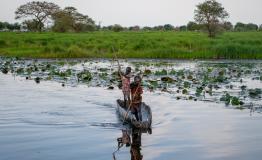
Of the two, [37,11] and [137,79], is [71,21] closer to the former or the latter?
[37,11]

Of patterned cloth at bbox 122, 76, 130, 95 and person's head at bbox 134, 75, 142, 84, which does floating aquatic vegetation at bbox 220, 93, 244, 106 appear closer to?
patterned cloth at bbox 122, 76, 130, 95

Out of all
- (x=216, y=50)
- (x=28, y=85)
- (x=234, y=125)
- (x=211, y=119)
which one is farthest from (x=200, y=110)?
(x=216, y=50)

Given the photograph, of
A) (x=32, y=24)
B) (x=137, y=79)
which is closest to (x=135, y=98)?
(x=137, y=79)

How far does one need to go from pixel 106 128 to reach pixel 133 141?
6.43ft

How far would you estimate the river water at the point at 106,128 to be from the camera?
459 inches

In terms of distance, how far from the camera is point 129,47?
159ft

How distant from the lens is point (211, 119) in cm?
1633

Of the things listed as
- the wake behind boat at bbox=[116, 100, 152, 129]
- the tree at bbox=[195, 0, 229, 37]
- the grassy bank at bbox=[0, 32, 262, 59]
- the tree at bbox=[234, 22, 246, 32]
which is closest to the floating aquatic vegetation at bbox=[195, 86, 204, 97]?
the wake behind boat at bbox=[116, 100, 152, 129]

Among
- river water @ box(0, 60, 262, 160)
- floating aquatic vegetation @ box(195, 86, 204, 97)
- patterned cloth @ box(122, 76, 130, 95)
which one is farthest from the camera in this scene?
floating aquatic vegetation @ box(195, 86, 204, 97)

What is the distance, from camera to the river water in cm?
1166

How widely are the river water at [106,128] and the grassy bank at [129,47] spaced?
74.3 feet

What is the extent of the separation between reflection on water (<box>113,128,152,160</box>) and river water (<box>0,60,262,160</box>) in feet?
0.45

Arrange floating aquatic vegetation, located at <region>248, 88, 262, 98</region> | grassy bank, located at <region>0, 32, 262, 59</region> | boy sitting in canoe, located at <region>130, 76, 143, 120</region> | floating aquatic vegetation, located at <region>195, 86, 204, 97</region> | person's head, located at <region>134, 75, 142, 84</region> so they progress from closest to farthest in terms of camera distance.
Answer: person's head, located at <region>134, 75, 142, 84</region>
boy sitting in canoe, located at <region>130, 76, 143, 120</region>
floating aquatic vegetation, located at <region>248, 88, 262, 98</region>
floating aquatic vegetation, located at <region>195, 86, 204, 97</region>
grassy bank, located at <region>0, 32, 262, 59</region>

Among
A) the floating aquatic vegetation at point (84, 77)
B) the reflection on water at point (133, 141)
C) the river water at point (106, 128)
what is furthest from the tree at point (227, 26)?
the reflection on water at point (133, 141)
